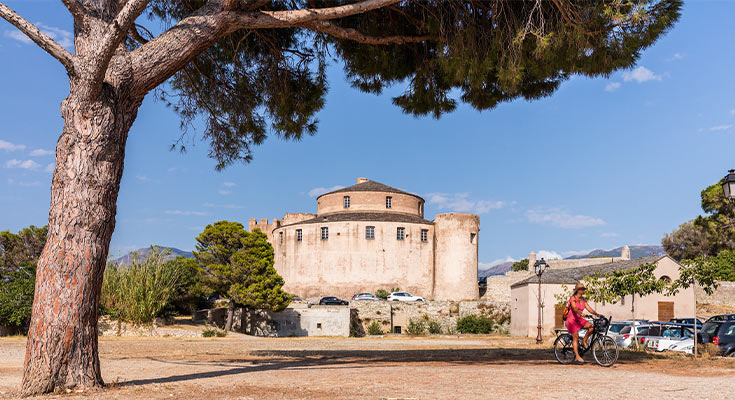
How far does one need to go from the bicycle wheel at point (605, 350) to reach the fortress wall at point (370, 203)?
5069 centimetres

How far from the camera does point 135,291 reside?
29438 millimetres

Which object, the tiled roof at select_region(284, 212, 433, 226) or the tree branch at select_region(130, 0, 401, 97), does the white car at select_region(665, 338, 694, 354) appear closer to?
the tree branch at select_region(130, 0, 401, 97)

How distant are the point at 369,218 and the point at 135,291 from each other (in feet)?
102

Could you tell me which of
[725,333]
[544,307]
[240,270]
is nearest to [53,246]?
[725,333]

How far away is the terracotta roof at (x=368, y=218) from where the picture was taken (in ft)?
191

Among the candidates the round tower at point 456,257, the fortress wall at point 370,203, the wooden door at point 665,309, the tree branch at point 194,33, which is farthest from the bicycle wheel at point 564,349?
the fortress wall at point 370,203

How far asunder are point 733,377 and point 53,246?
972 cm

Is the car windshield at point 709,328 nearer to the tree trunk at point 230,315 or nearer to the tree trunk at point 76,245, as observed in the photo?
the tree trunk at point 76,245

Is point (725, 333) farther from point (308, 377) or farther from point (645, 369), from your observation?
point (308, 377)

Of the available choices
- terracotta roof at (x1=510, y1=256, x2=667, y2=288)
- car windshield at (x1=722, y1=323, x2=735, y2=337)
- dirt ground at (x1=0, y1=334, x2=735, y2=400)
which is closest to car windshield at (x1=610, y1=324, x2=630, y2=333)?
car windshield at (x1=722, y1=323, x2=735, y2=337)

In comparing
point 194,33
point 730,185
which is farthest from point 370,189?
point 194,33

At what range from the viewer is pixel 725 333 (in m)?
15.6

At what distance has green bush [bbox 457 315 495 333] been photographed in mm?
42688

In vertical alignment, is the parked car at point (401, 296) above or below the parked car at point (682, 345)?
below
